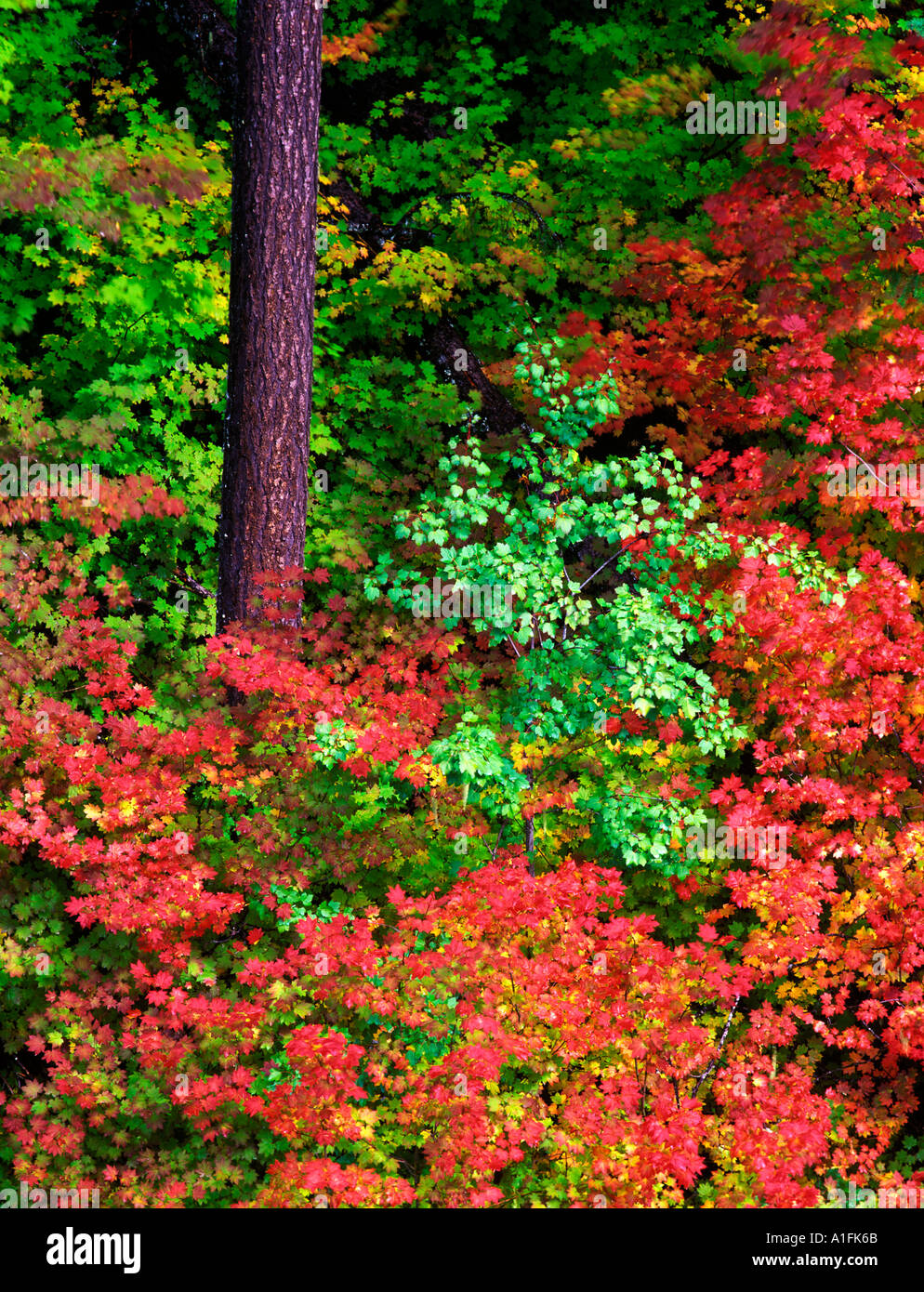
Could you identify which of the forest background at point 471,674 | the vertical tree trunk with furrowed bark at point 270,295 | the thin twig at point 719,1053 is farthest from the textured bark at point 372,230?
the thin twig at point 719,1053

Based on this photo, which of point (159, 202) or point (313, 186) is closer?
point (313, 186)

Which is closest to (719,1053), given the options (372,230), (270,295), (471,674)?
(471,674)

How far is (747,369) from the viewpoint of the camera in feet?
29.5

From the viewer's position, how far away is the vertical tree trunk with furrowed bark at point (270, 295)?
6.50 meters

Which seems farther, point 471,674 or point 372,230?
point 372,230

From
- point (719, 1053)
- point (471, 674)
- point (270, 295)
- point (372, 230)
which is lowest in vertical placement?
point (719, 1053)

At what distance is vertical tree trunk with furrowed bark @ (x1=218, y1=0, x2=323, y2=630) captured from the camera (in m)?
6.50

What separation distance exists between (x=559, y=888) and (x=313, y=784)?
1597 mm

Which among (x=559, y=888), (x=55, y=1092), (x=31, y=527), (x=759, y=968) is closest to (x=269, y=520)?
(x=31, y=527)

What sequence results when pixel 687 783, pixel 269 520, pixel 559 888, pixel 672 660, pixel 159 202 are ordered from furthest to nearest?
pixel 159 202 < pixel 269 520 < pixel 687 783 < pixel 672 660 < pixel 559 888

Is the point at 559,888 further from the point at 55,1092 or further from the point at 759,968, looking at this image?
the point at 55,1092

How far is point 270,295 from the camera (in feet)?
22.1

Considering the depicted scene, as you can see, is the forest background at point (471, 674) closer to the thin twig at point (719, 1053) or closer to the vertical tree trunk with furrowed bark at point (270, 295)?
the thin twig at point (719, 1053)

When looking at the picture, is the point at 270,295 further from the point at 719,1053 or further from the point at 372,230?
the point at 719,1053
